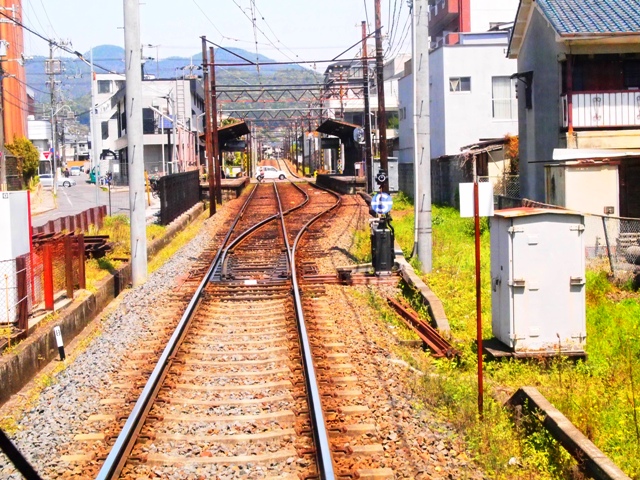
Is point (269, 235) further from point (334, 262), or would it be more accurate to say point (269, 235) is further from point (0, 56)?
point (0, 56)

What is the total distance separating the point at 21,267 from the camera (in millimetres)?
11453

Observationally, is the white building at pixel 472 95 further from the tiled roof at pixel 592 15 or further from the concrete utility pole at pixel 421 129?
the concrete utility pole at pixel 421 129

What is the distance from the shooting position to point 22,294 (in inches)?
442

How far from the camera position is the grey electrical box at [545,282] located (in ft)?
32.0

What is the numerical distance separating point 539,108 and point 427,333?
52.7 feet

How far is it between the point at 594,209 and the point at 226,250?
8048mm

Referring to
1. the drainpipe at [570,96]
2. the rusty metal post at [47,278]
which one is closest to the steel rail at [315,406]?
the rusty metal post at [47,278]

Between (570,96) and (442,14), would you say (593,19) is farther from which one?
(442,14)

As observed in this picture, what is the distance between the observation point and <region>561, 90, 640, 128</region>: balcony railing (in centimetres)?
2253

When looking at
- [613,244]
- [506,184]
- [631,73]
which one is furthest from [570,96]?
[506,184]

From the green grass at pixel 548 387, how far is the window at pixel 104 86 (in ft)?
339

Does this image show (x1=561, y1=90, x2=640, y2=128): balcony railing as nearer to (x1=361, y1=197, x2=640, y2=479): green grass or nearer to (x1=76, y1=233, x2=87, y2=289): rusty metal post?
(x1=361, y1=197, x2=640, y2=479): green grass

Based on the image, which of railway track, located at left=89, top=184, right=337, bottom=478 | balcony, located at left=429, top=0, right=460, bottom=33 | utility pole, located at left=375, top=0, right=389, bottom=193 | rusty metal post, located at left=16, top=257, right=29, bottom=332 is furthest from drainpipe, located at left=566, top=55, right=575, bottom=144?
balcony, located at left=429, top=0, right=460, bottom=33

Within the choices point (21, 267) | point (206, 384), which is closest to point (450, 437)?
point (206, 384)
